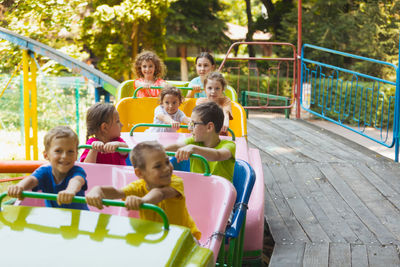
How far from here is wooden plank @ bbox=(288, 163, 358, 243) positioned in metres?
3.39

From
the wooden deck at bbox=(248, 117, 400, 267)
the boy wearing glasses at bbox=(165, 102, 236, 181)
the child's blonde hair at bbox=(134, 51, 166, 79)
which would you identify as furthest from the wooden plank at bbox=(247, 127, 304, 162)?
the boy wearing glasses at bbox=(165, 102, 236, 181)

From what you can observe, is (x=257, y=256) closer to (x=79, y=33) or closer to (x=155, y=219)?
(x=155, y=219)

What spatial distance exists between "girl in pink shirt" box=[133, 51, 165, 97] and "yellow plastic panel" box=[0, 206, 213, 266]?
297 cm

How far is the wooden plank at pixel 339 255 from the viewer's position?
9.66ft

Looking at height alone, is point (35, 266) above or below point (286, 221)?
above

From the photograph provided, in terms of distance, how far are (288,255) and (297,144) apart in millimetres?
3143

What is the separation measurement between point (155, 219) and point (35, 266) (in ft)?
1.90

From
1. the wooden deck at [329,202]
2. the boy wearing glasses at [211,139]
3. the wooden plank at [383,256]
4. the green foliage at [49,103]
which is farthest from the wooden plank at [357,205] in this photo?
the green foliage at [49,103]

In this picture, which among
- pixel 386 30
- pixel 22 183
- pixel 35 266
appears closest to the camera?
pixel 35 266

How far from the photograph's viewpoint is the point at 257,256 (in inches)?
118

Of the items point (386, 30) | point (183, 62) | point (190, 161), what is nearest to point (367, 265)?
point (190, 161)

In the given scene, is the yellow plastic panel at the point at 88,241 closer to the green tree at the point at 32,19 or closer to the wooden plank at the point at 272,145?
the wooden plank at the point at 272,145

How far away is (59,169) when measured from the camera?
217cm

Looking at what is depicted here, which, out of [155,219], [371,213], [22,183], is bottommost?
[371,213]
